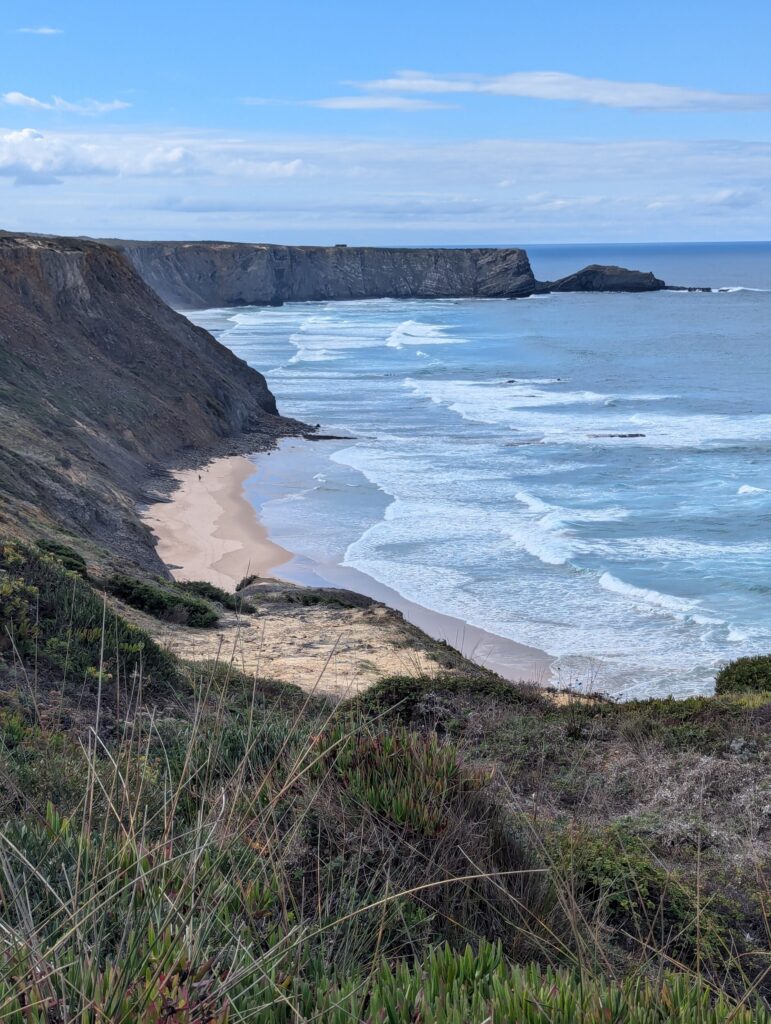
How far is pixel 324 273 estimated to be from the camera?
132125mm

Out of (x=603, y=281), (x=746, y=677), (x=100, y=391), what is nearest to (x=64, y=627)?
(x=746, y=677)

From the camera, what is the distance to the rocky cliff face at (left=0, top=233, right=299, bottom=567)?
905 inches

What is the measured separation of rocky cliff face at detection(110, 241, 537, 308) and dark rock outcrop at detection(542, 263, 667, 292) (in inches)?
284

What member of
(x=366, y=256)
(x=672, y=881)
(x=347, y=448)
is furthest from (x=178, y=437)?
(x=366, y=256)

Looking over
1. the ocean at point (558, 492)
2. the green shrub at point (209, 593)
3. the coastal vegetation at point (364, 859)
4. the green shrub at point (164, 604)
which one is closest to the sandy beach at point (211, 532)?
the ocean at point (558, 492)

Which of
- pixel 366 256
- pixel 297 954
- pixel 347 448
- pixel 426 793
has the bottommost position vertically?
pixel 347 448

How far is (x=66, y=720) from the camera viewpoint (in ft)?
23.6

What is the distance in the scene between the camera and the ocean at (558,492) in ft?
63.1

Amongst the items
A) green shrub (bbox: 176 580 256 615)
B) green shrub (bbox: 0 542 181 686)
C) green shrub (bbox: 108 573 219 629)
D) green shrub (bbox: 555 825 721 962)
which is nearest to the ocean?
green shrub (bbox: 176 580 256 615)

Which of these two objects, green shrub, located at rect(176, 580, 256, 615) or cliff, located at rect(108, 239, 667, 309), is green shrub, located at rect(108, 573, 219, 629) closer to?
green shrub, located at rect(176, 580, 256, 615)

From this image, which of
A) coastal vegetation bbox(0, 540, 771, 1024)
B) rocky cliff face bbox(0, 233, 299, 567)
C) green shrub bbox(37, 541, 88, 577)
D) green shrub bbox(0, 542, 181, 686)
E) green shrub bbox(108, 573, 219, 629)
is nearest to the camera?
coastal vegetation bbox(0, 540, 771, 1024)

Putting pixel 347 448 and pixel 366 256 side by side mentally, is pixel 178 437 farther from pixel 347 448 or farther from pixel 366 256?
pixel 366 256

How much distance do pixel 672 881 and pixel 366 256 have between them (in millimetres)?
133160

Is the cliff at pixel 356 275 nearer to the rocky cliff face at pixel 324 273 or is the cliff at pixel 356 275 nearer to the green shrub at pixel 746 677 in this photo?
the rocky cliff face at pixel 324 273
